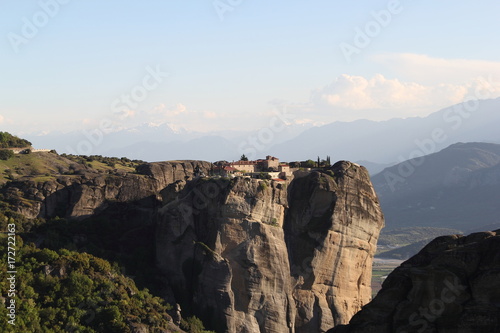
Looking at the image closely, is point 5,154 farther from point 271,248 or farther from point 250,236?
point 271,248

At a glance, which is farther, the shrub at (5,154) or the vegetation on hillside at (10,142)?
the vegetation on hillside at (10,142)

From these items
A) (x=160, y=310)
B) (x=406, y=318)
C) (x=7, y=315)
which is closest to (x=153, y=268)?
(x=160, y=310)

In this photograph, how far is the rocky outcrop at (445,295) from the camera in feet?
108

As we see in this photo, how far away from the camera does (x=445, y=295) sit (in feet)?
112

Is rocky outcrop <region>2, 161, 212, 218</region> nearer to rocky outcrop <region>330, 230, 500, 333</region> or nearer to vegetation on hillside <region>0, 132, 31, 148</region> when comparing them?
vegetation on hillside <region>0, 132, 31, 148</region>

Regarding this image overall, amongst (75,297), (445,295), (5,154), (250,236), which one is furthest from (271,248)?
(445,295)

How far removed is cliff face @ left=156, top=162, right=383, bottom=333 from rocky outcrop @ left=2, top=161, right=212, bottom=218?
6397 mm

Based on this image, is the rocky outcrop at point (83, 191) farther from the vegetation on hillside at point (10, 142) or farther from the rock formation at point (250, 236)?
the vegetation on hillside at point (10, 142)

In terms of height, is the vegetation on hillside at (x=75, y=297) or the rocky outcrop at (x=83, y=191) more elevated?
the rocky outcrop at (x=83, y=191)

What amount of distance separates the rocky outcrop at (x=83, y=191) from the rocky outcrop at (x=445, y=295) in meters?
53.8

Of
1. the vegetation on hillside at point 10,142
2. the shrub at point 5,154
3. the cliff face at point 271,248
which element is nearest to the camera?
the cliff face at point 271,248

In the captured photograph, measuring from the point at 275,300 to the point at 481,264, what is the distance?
44844 mm

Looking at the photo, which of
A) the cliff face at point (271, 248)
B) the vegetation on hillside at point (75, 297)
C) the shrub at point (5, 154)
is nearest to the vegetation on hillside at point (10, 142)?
the shrub at point (5, 154)

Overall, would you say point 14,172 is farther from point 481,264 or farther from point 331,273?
point 481,264
